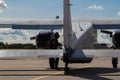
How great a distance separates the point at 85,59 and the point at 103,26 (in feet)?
25.1

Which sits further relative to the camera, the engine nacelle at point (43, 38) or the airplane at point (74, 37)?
the engine nacelle at point (43, 38)

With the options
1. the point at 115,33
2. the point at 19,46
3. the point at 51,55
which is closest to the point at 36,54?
the point at 51,55

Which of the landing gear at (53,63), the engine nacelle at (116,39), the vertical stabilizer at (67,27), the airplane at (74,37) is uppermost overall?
the vertical stabilizer at (67,27)

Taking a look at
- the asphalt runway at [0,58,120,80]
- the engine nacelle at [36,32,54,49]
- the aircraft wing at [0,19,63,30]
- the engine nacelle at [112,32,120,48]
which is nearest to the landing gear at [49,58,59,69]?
the asphalt runway at [0,58,120,80]

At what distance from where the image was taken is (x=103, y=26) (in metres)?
27.5

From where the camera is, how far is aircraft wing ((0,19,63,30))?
89.8 feet

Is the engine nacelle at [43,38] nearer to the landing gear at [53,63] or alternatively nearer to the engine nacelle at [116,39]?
the landing gear at [53,63]

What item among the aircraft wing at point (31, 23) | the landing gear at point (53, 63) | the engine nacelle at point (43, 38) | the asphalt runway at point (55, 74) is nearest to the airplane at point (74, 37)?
the aircraft wing at point (31, 23)

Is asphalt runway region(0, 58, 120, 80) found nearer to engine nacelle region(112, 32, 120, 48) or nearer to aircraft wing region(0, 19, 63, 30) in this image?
engine nacelle region(112, 32, 120, 48)

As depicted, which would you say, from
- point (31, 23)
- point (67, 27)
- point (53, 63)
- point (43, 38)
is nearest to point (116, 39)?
point (53, 63)

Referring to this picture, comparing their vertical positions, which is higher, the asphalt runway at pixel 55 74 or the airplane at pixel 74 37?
the airplane at pixel 74 37

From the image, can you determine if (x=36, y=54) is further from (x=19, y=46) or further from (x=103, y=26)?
(x=19, y=46)

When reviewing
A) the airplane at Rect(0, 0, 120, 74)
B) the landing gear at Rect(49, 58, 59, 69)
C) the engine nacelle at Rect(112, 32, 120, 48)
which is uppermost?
the airplane at Rect(0, 0, 120, 74)

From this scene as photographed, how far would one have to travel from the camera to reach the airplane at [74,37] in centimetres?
1956
